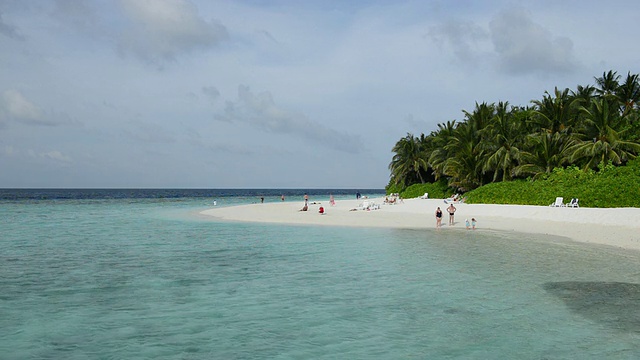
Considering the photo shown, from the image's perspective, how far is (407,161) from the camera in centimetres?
7231

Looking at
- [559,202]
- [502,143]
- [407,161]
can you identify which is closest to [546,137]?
[502,143]

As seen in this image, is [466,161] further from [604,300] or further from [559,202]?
[604,300]

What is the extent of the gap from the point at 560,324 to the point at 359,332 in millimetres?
4156

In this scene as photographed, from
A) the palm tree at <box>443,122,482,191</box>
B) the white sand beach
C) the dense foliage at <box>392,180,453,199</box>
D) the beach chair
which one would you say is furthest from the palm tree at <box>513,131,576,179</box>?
the dense foliage at <box>392,180,453,199</box>

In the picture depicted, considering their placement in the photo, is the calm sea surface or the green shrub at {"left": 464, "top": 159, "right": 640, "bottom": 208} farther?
the green shrub at {"left": 464, "top": 159, "right": 640, "bottom": 208}

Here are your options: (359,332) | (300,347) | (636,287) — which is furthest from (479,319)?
(636,287)

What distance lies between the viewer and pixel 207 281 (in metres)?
14.0

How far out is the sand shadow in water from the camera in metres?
9.69

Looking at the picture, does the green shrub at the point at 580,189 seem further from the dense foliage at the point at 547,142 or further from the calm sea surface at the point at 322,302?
the calm sea surface at the point at 322,302

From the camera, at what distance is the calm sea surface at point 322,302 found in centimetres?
836

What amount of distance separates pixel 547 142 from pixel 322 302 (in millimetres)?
40629

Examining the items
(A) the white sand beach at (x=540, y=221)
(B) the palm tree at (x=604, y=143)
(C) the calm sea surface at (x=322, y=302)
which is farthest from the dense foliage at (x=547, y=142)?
(C) the calm sea surface at (x=322, y=302)

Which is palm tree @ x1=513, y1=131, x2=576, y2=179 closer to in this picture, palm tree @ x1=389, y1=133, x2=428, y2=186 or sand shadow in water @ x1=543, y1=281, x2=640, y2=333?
palm tree @ x1=389, y1=133, x2=428, y2=186

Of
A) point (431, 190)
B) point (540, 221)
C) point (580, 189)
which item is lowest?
point (540, 221)
